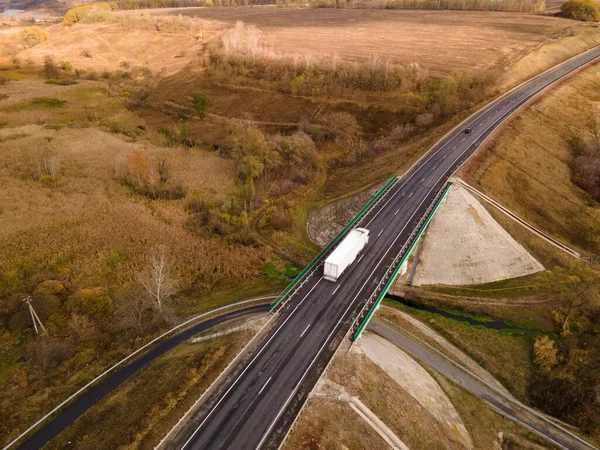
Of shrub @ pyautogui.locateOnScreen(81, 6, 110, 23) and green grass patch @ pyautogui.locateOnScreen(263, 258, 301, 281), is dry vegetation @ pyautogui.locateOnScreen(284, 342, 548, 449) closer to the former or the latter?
green grass patch @ pyautogui.locateOnScreen(263, 258, 301, 281)

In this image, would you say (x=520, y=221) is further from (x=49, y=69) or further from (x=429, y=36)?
(x=49, y=69)

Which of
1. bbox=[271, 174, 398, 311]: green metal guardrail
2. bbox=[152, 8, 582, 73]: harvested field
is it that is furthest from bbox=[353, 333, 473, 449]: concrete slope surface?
bbox=[152, 8, 582, 73]: harvested field

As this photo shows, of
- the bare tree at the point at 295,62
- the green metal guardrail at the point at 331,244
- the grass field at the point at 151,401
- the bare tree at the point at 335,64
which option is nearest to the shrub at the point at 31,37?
the bare tree at the point at 295,62

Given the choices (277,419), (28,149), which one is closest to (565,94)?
(277,419)

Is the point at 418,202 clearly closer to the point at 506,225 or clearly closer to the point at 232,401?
the point at 506,225

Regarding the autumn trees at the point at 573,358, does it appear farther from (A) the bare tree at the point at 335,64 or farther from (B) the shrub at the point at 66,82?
(B) the shrub at the point at 66,82
